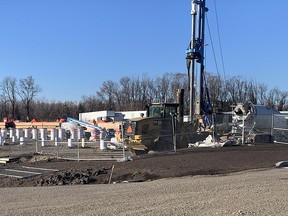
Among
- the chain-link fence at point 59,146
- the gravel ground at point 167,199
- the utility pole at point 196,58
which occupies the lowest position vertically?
the chain-link fence at point 59,146

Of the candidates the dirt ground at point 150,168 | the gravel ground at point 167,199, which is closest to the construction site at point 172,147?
the dirt ground at point 150,168

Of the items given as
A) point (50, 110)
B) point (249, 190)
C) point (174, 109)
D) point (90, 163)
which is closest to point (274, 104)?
point (50, 110)

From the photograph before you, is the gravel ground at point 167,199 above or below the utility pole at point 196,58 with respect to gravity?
below

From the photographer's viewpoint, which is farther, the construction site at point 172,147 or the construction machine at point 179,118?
the construction machine at point 179,118

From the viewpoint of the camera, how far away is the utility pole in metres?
29.1

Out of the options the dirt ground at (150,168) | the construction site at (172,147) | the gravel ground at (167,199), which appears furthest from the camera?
the construction site at (172,147)

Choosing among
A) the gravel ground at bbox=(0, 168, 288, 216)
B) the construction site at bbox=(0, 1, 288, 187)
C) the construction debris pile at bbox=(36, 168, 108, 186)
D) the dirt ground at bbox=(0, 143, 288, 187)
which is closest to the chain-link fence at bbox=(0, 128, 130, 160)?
the construction site at bbox=(0, 1, 288, 187)

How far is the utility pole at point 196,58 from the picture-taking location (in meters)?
29.1

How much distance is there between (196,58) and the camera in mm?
28891

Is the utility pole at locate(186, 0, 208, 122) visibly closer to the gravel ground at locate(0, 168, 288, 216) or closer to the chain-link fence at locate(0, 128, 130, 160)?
the chain-link fence at locate(0, 128, 130, 160)

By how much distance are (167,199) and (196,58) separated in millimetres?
20988

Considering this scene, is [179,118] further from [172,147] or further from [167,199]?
[167,199]

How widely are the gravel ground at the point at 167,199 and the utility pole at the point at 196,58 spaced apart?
699 inches

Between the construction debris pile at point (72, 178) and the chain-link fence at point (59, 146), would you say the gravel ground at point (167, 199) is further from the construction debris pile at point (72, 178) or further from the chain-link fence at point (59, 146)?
the chain-link fence at point (59, 146)
